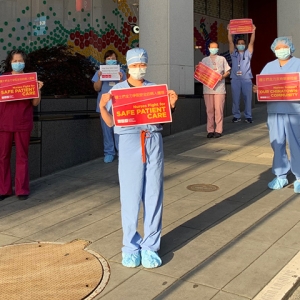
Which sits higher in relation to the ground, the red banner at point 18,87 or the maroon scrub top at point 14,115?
the red banner at point 18,87

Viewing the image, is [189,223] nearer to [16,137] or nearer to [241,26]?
[16,137]

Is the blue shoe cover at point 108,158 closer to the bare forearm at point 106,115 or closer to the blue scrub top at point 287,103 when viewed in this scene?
the blue scrub top at point 287,103

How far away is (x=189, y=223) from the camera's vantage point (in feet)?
17.6

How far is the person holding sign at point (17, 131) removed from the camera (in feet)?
20.6

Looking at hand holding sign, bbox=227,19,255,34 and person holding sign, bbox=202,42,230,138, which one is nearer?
person holding sign, bbox=202,42,230,138

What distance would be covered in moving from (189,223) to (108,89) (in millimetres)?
3717

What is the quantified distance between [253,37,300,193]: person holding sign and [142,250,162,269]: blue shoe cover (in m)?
2.96

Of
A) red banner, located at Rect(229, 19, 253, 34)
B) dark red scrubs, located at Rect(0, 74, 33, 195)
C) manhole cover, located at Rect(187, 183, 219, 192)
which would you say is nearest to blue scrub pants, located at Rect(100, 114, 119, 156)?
manhole cover, located at Rect(187, 183, 219, 192)

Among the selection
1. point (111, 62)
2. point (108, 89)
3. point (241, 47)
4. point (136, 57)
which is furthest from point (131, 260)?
point (241, 47)

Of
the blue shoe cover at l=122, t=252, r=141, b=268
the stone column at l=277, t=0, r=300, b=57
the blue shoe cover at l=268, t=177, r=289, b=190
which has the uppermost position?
the stone column at l=277, t=0, r=300, b=57

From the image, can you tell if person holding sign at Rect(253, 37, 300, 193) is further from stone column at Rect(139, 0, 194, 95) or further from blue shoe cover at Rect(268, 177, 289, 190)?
stone column at Rect(139, 0, 194, 95)

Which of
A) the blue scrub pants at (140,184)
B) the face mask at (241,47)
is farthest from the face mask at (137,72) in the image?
the face mask at (241,47)

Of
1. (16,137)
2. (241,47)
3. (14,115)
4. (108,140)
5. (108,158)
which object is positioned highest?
(241,47)

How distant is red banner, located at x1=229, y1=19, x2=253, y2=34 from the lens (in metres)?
11.3
